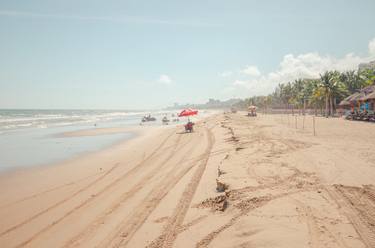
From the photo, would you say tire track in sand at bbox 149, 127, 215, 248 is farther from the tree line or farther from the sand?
the tree line

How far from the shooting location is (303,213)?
5.73m

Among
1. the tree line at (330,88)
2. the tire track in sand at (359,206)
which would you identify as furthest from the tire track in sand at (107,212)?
the tree line at (330,88)

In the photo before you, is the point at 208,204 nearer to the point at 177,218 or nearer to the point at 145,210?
the point at 177,218

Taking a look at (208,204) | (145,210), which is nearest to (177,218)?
(208,204)

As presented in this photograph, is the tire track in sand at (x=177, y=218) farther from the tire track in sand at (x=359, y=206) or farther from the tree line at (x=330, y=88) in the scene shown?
the tree line at (x=330, y=88)

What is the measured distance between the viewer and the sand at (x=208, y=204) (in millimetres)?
5250

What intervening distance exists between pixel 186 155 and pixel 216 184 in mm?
6766

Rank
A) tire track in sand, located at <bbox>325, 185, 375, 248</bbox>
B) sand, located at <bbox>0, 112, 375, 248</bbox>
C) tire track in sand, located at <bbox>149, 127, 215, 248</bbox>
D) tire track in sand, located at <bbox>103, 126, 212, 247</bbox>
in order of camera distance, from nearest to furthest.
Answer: tire track in sand, located at <bbox>325, 185, 375, 248</bbox>
sand, located at <bbox>0, 112, 375, 248</bbox>
tire track in sand, located at <bbox>149, 127, 215, 248</bbox>
tire track in sand, located at <bbox>103, 126, 212, 247</bbox>

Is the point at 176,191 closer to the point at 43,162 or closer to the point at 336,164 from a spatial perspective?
the point at 336,164

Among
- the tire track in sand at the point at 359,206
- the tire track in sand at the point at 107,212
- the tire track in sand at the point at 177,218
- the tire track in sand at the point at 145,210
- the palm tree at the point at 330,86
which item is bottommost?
the tire track in sand at the point at 107,212

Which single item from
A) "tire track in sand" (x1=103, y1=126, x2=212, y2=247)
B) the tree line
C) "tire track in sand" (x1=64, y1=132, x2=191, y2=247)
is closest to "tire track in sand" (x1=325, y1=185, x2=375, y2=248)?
"tire track in sand" (x1=103, y1=126, x2=212, y2=247)

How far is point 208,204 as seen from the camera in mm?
7062

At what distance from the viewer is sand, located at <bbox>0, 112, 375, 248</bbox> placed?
525cm

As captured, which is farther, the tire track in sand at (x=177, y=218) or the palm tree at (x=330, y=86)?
the palm tree at (x=330, y=86)
